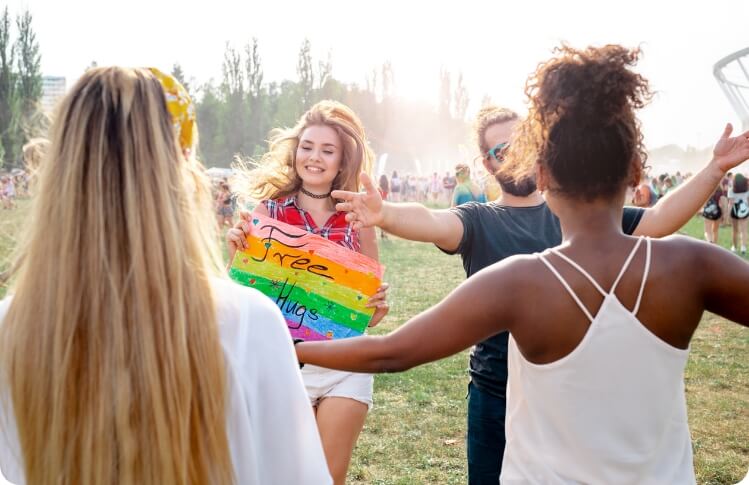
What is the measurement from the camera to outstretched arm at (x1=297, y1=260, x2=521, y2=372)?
167cm

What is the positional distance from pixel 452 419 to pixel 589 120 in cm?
440

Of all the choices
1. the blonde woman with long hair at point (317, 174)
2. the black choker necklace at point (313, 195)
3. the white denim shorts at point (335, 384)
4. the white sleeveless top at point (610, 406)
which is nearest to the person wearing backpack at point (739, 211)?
the blonde woman with long hair at point (317, 174)

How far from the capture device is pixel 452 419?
5742 millimetres

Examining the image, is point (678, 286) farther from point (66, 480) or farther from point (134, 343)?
point (66, 480)

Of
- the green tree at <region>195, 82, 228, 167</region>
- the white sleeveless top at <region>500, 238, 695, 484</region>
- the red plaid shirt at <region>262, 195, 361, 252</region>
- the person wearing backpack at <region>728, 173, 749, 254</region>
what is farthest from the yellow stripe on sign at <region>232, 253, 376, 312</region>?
the green tree at <region>195, 82, 228, 167</region>

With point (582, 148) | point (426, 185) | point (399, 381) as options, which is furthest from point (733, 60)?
point (582, 148)

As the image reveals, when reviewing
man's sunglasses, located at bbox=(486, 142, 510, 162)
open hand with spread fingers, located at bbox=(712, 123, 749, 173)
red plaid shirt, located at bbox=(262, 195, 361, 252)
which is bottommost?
red plaid shirt, located at bbox=(262, 195, 361, 252)

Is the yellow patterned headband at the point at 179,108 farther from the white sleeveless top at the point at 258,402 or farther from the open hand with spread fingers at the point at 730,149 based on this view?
the open hand with spread fingers at the point at 730,149

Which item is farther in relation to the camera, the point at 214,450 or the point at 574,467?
the point at 574,467

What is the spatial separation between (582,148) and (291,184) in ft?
7.60

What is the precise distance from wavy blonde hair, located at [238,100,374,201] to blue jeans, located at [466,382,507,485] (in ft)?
4.98

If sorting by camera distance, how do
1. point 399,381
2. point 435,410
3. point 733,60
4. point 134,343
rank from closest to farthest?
point 134,343
point 435,410
point 399,381
point 733,60

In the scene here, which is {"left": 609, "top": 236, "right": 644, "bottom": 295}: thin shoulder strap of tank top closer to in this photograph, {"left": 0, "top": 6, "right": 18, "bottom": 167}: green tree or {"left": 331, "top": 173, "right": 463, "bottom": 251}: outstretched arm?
{"left": 331, "top": 173, "right": 463, "bottom": 251}: outstretched arm

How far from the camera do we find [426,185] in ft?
160
